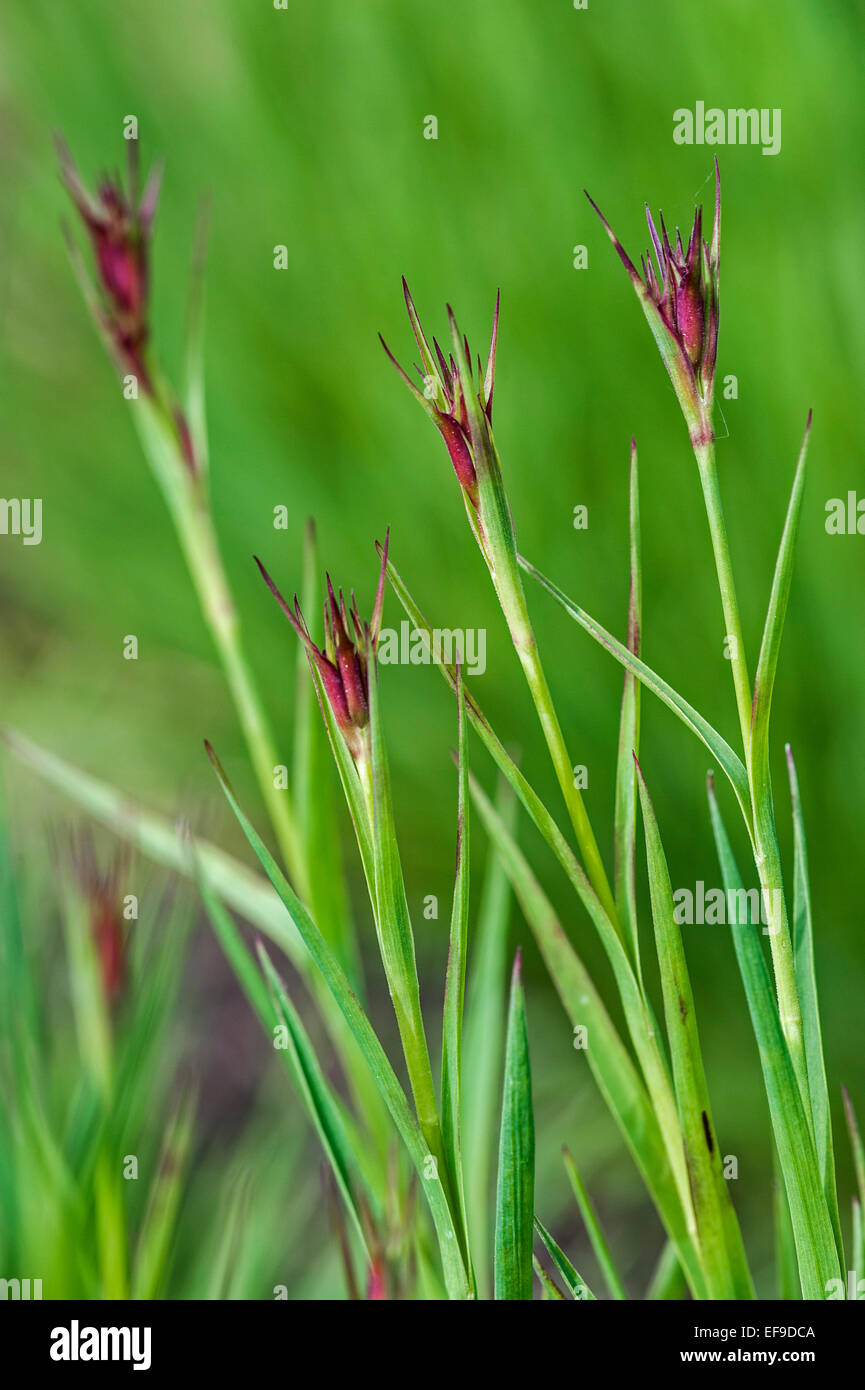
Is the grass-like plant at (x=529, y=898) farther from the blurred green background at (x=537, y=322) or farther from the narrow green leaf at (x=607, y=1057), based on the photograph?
the blurred green background at (x=537, y=322)

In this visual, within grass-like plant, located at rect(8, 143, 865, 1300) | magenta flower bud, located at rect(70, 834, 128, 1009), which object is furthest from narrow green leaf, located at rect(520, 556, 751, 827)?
magenta flower bud, located at rect(70, 834, 128, 1009)

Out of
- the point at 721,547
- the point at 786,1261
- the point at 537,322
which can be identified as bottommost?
the point at 786,1261

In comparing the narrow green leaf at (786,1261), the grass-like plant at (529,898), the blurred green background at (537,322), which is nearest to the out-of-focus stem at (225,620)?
the grass-like plant at (529,898)

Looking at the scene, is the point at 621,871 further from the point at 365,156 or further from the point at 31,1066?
the point at 365,156

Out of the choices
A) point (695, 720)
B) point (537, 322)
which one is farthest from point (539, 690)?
point (537, 322)

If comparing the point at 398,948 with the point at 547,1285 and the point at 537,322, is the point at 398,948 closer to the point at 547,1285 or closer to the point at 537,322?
the point at 547,1285

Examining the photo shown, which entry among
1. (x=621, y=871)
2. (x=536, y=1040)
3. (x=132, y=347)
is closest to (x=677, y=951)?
(x=621, y=871)
